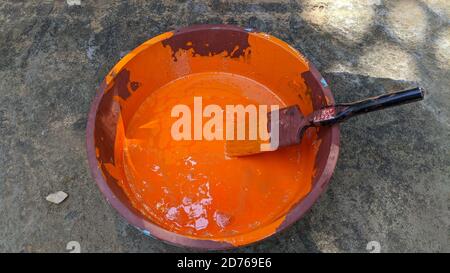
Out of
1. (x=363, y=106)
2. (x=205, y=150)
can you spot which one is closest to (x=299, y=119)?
(x=363, y=106)

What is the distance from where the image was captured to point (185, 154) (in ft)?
7.03

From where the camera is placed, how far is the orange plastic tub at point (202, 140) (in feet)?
6.36

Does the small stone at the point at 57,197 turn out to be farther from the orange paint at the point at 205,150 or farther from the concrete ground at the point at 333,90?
the orange paint at the point at 205,150

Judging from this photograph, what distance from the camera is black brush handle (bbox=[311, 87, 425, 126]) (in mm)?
1461

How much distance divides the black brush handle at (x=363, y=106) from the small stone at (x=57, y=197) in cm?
129

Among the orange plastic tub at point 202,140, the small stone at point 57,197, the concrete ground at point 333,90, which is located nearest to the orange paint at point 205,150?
the orange plastic tub at point 202,140

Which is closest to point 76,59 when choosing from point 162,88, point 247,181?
point 162,88

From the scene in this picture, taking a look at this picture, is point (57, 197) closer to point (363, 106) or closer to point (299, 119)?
point (299, 119)

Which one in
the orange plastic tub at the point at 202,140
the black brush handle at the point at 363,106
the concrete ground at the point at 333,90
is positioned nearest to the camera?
the black brush handle at the point at 363,106

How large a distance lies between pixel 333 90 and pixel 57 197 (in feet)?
5.29

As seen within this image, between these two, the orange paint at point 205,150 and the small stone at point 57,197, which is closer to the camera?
the orange paint at point 205,150

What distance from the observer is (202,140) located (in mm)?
2189

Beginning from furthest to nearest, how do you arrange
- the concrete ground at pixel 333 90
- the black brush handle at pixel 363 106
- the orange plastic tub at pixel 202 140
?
the concrete ground at pixel 333 90 < the orange plastic tub at pixel 202 140 < the black brush handle at pixel 363 106
